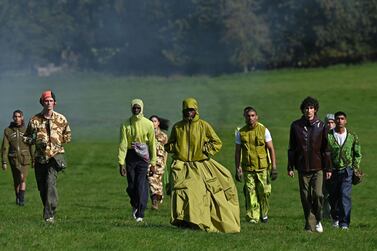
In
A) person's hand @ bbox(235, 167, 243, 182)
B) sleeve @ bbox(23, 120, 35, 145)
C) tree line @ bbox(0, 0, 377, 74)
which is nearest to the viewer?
sleeve @ bbox(23, 120, 35, 145)

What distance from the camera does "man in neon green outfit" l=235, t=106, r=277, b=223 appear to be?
771 inches

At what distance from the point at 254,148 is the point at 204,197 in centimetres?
375

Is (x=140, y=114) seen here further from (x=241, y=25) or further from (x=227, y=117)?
(x=227, y=117)

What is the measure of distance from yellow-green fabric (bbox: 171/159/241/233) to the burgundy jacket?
4.06ft

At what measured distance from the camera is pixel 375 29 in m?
53.4

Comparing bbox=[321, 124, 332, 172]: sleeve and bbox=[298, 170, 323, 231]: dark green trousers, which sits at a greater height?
bbox=[321, 124, 332, 172]: sleeve

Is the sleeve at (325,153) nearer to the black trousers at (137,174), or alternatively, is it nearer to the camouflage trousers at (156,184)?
the black trousers at (137,174)

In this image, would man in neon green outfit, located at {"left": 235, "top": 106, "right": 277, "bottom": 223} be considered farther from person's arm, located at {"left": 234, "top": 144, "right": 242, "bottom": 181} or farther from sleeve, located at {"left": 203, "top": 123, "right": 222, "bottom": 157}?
sleeve, located at {"left": 203, "top": 123, "right": 222, "bottom": 157}

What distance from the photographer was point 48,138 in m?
16.7

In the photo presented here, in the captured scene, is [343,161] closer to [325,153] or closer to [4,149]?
[325,153]

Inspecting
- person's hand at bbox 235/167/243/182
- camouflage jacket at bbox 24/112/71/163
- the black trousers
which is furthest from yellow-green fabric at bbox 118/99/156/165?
camouflage jacket at bbox 24/112/71/163

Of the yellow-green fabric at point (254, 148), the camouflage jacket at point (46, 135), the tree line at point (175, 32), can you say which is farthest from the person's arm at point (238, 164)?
the tree line at point (175, 32)

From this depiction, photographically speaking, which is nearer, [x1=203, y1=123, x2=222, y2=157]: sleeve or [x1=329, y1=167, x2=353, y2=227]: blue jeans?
[x1=203, y1=123, x2=222, y2=157]: sleeve

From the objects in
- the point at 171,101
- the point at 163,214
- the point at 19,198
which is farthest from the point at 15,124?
the point at 171,101
